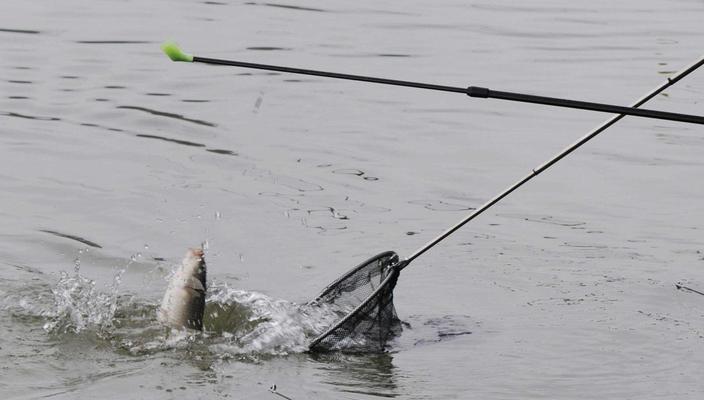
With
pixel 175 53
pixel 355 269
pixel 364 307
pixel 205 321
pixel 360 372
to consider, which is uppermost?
pixel 175 53

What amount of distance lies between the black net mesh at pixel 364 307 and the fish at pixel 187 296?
68 cm

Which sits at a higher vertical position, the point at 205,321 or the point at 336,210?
the point at 336,210

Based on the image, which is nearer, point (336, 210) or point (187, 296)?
point (187, 296)

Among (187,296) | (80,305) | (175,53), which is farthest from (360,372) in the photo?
(175,53)

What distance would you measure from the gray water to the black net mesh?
0.36ft

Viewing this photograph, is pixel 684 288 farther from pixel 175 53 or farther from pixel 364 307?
pixel 175 53

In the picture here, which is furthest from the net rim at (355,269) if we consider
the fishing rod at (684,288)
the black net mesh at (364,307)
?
the fishing rod at (684,288)

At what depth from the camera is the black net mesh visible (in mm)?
7359

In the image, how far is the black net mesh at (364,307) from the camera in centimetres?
736

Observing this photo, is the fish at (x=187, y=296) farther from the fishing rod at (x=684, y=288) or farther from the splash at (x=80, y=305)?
the fishing rod at (x=684, y=288)

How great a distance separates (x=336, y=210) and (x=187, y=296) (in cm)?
333

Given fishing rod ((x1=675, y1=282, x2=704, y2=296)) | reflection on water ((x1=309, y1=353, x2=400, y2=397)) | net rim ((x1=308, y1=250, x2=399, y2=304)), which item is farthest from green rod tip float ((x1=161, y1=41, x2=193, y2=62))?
fishing rod ((x1=675, y1=282, x2=704, y2=296))

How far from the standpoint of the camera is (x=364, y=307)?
7.32 metres

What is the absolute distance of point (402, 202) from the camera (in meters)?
10.9
